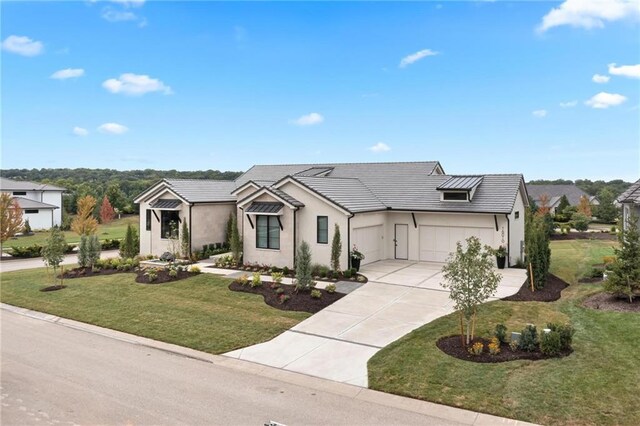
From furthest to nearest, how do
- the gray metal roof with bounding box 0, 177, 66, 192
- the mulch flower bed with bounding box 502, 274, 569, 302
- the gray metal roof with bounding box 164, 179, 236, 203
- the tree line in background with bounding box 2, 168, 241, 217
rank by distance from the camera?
the tree line in background with bounding box 2, 168, 241, 217, the gray metal roof with bounding box 0, 177, 66, 192, the gray metal roof with bounding box 164, 179, 236, 203, the mulch flower bed with bounding box 502, 274, 569, 302

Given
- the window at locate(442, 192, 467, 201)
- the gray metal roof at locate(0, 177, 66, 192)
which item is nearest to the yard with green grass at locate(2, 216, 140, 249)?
the gray metal roof at locate(0, 177, 66, 192)

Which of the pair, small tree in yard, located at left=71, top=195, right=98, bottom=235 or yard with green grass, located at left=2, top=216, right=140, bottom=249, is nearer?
small tree in yard, located at left=71, top=195, right=98, bottom=235

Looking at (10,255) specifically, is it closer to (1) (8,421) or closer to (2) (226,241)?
(2) (226,241)

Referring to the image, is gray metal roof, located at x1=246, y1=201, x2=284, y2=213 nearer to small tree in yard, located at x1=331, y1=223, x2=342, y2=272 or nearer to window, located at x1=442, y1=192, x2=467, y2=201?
small tree in yard, located at x1=331, y1=223, x2=342, y2=272

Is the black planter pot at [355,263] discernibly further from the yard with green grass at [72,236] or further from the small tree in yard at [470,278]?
the yard with green grass at [72,236]

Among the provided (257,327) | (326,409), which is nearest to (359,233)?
(257,327)

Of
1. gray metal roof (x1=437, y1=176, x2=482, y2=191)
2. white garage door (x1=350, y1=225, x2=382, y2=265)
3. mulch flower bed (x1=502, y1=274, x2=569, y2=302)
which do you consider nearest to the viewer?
mulch flower bed (x1=502, y1=274, x2=569, y2=302)

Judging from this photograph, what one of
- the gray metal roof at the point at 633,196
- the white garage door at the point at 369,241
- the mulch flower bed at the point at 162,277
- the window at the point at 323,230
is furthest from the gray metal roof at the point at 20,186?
the gray metal roof at the point at 633,196
